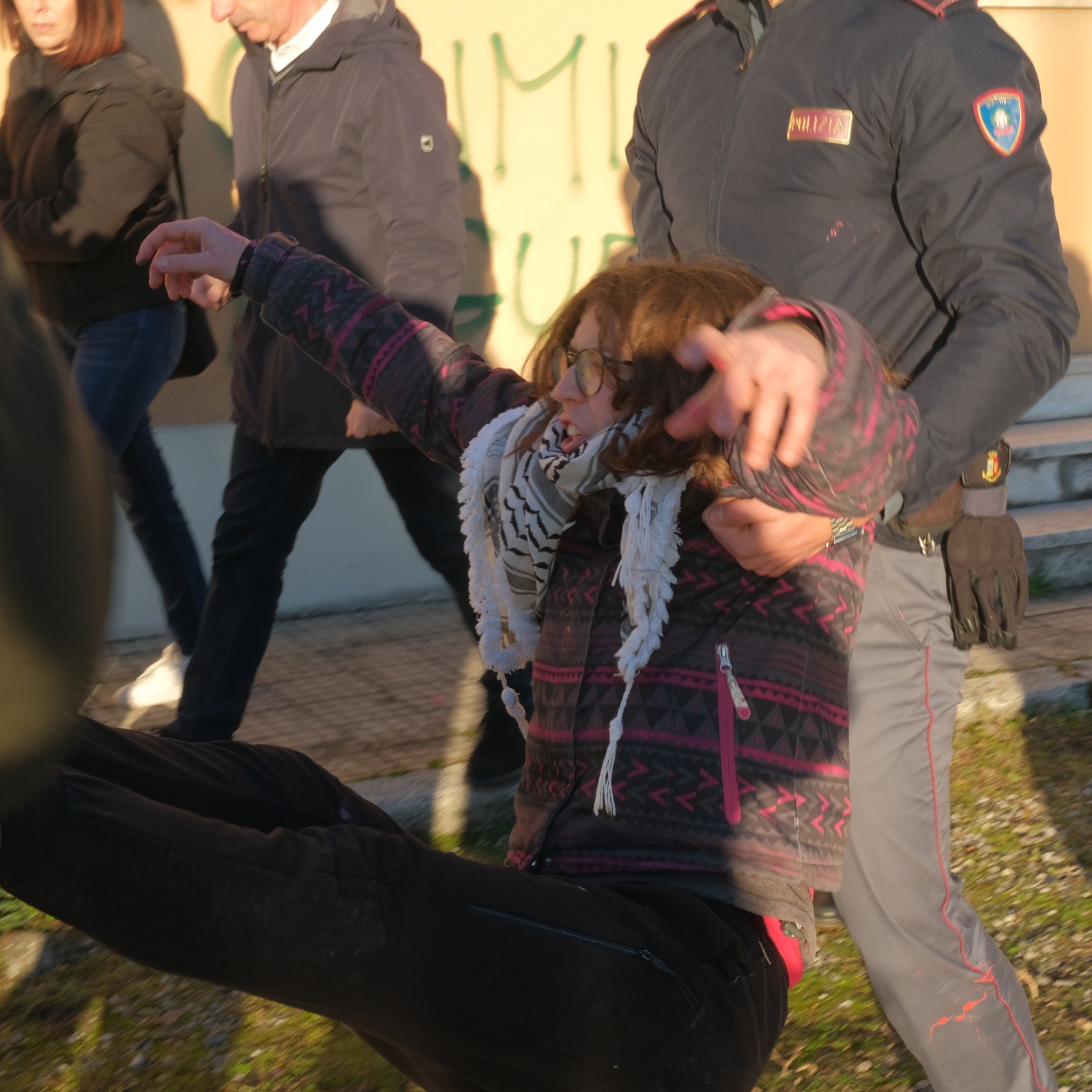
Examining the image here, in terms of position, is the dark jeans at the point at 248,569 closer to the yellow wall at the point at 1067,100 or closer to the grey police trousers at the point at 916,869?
the grey police trousers at the point at 916,869

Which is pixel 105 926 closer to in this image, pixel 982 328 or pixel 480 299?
pixel 982 328

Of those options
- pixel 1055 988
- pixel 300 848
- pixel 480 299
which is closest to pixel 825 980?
pixel 1055 988

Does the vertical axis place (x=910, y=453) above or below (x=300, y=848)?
above

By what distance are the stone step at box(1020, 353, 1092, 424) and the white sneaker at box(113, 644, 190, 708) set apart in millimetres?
3900

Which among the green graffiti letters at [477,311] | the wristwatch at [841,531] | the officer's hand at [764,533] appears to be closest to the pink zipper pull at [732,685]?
the officer's hand at [764,533]

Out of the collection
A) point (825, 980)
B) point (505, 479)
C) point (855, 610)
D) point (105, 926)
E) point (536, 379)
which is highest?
point (536, 379)

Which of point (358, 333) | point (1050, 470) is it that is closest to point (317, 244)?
point (358, 333)

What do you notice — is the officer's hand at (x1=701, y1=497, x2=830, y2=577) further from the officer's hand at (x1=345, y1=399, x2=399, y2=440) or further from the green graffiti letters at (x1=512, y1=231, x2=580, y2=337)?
the green graffiti letters at (x1=512, y1=231, x2=580, y2=337)

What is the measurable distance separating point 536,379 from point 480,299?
3.20 metres

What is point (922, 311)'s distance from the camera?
195cm

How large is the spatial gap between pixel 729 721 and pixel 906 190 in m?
0.84

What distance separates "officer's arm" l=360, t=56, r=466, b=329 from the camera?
314 cm

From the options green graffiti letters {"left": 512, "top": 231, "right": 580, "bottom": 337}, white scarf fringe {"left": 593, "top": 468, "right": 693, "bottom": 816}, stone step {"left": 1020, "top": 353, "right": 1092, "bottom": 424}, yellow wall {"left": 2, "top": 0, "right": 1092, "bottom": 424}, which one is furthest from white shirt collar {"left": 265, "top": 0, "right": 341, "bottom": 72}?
stone step {"left": 1020, "top": 353, "right": 1092, "bottom": 424}

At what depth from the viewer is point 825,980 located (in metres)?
2.80
